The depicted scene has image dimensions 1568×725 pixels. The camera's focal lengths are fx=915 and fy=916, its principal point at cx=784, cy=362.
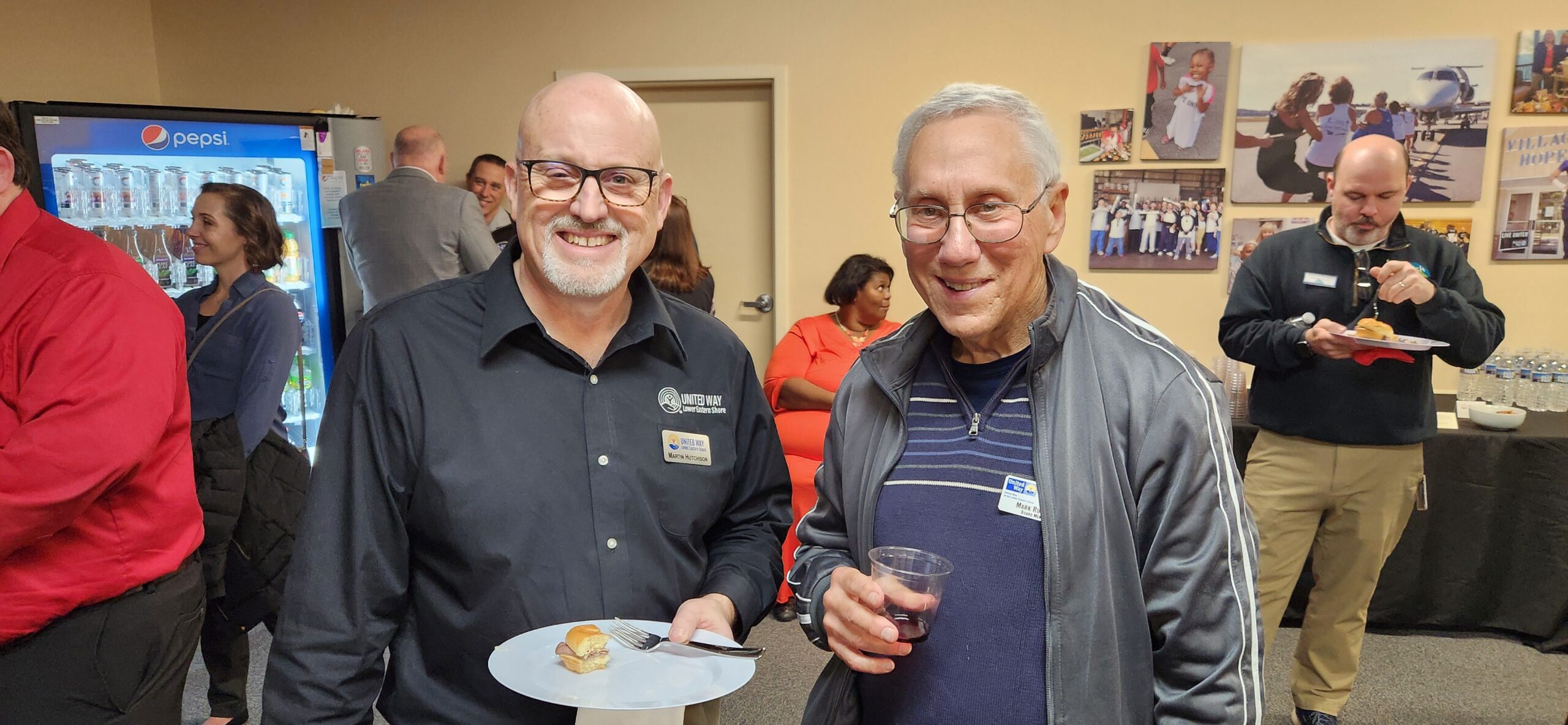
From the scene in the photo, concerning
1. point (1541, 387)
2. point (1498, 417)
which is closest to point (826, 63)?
point (1498, 417)

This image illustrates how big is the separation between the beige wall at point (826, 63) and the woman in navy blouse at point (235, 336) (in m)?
2.13

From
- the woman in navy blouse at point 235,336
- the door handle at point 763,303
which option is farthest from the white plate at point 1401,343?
the woman in navy blouse at point 235,336

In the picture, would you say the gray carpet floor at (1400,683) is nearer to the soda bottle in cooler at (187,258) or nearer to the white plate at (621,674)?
the soda bottle in cooler at (187,258)

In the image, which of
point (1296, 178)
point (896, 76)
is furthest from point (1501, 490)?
point (896, 76)

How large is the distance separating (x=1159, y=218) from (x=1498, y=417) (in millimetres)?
1572

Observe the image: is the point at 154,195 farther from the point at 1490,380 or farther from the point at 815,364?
the point at 1490,380

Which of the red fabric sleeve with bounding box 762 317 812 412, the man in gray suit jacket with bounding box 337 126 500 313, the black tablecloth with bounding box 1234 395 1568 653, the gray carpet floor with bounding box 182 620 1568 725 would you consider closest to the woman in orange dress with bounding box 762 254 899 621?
the red fabric sleeve with bounding box 762 317 812 412

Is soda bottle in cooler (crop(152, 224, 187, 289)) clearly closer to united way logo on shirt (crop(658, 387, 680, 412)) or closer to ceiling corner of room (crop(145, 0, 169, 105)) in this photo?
ceiling corner of room (crop(145, 0, 169, 105))

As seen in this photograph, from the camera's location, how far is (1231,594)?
3.76 feet

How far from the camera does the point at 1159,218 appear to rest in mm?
4398

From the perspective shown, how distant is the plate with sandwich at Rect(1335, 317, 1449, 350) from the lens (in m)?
2.60

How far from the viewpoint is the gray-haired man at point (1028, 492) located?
3.79 feet

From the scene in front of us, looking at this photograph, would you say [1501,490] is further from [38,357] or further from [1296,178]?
[38,357]

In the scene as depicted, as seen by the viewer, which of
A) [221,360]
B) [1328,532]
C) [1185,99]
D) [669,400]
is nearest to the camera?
[669,400]
